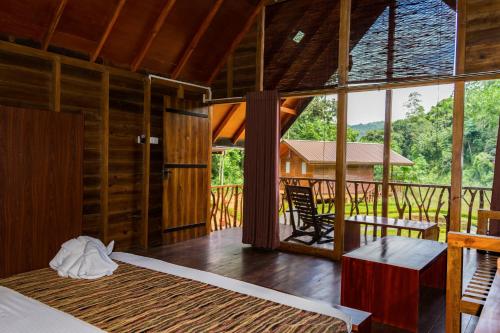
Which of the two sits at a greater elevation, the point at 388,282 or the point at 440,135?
the point at 440,135

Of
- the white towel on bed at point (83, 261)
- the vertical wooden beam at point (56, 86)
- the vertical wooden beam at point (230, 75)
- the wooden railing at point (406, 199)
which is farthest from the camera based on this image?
the vertical wooden beam at point (230, 75)

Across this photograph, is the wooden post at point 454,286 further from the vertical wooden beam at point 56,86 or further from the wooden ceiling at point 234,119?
the wooden ceiling at point 234,119

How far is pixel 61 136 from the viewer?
4129mm

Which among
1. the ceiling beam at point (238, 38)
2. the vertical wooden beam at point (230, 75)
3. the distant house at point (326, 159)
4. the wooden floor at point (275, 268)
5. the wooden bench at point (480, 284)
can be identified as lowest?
the wooden floor at point (275, 268)

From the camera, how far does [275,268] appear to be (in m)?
4.28

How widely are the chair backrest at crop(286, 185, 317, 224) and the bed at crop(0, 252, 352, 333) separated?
3.05m

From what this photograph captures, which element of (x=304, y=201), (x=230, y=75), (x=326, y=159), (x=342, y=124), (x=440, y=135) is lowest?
(x=304, y=201)

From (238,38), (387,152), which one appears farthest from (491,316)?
(238,38)

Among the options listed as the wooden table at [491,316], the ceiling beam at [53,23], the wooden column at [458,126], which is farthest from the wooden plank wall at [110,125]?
the wooden table at [491,316]

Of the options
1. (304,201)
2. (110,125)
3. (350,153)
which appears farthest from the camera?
(350,153)

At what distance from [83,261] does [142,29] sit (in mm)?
3516

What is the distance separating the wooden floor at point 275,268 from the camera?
3.31 meters

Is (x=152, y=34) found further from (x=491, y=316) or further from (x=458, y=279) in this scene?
(x=491, y=316)

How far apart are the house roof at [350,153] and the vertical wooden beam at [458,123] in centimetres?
141
